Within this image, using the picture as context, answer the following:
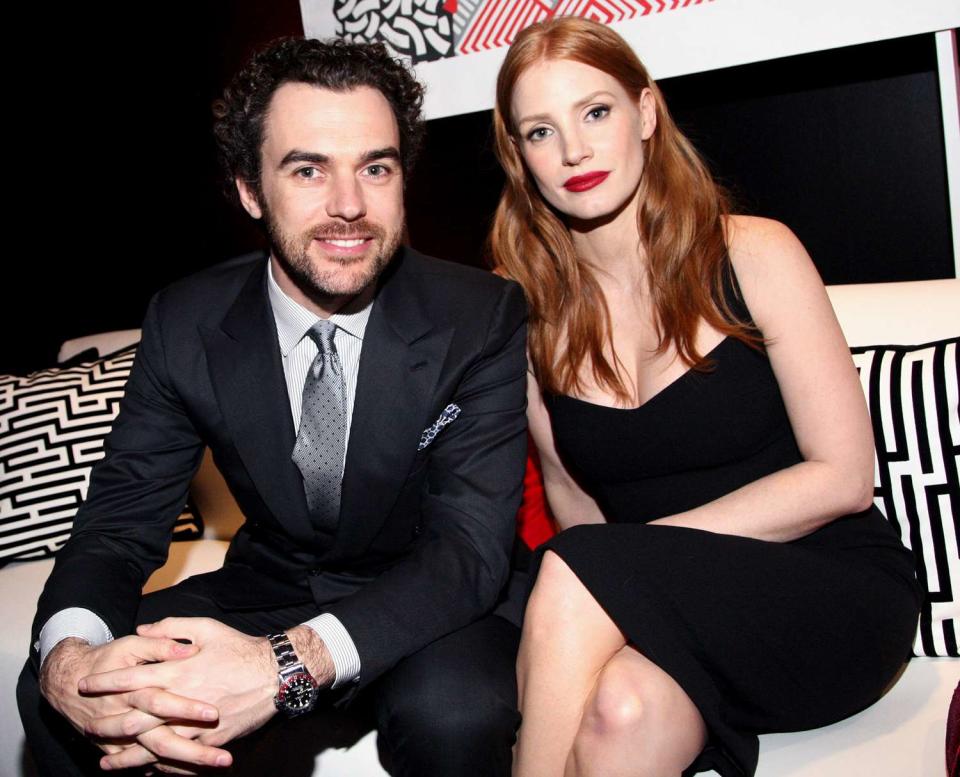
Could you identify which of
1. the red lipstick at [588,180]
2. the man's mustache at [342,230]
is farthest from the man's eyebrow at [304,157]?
the red lipstick at [588,180]

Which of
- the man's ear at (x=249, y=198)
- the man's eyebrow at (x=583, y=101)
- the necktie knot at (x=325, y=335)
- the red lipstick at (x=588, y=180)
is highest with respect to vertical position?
the man's eyebrow at (x=583, y=101)

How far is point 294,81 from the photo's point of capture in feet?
5.41

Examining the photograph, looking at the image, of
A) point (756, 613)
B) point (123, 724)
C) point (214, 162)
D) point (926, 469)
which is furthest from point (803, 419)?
point (214, 162)

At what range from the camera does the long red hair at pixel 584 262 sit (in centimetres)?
171

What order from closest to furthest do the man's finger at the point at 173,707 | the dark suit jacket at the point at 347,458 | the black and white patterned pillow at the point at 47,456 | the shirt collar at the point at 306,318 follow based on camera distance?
the man's finger at the point at 173,707
the dark suit jacket at the point at 347,458
the shirt collar at the point at 306,318
the black and white patterned pillow at the point at 47,456

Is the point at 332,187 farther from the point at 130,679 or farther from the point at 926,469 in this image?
the point at 926,469

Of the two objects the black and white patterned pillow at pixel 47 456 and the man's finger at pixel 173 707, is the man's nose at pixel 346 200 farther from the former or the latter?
the black and white patterned pillow at pixel 47 456

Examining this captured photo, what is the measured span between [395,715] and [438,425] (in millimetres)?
476

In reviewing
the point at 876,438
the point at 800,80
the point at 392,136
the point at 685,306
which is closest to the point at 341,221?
the point at 392,136

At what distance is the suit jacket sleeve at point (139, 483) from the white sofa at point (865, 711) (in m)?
0.47

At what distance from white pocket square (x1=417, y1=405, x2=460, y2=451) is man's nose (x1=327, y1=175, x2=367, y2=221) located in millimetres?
360

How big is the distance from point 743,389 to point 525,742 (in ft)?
2.39

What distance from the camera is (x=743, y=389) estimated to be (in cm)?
169

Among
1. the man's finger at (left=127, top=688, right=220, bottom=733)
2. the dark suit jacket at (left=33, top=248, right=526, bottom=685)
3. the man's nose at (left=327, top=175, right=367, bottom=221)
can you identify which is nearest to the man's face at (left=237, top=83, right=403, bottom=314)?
the man's nose at (left=327, top=175, right=367, bottom=221)
